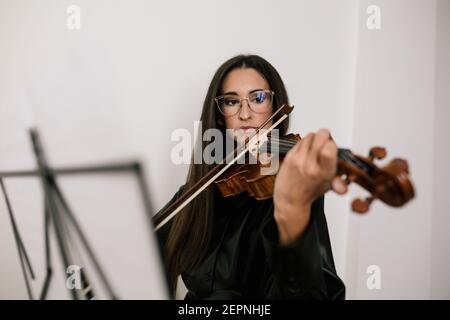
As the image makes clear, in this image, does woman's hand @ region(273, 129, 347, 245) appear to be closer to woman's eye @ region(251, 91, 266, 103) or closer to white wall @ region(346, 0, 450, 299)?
woman's eye @ region(251, 91, 266, 103)

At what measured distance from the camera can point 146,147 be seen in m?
1.16

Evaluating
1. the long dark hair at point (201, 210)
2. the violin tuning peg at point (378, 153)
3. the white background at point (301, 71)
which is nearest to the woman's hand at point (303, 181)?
the violin tuning peg at point (378, 153)

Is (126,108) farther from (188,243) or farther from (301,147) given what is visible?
(301,147)

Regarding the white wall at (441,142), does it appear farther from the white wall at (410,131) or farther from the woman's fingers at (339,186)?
the woman's fingers at (339,186)

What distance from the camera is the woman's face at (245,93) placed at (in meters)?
0.94

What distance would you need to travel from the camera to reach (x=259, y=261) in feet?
2.77

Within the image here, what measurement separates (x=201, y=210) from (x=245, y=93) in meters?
0.40

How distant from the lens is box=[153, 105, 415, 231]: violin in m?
0.55

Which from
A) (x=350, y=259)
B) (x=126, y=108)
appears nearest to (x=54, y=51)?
(x=126, y=108)

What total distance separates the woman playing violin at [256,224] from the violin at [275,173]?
0.15 ft

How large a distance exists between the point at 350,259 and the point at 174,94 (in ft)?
3.31

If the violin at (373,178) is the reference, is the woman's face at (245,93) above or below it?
above

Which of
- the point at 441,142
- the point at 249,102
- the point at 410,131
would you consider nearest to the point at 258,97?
the point at 249,102

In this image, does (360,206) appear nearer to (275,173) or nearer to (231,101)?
(275,173)
